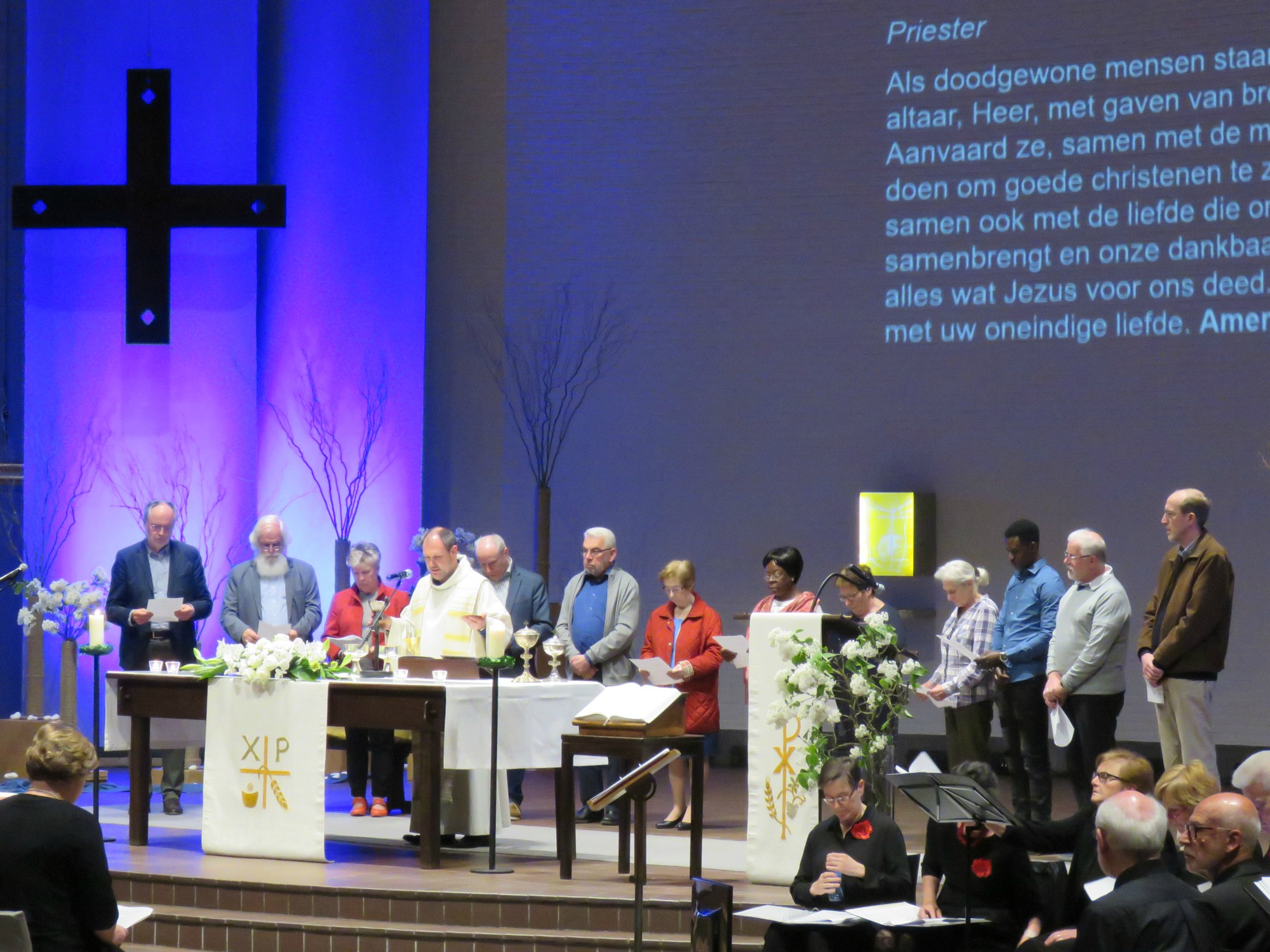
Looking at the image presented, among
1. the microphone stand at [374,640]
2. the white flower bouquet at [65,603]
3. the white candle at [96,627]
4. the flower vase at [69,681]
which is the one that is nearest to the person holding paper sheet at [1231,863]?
the microphone stand at [374,640]

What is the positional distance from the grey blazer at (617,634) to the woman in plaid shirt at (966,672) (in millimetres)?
1396

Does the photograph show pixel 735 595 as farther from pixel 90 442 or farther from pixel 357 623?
pixel 90 442

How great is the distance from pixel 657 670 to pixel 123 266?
4.94m

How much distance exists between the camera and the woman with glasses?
463cm

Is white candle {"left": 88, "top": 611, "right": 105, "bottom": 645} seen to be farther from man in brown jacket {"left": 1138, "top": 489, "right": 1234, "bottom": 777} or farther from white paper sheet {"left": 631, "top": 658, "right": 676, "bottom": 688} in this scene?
man in brown jacket {"left": 1138, "top": 489, "right": 1234, "bottom": 777}

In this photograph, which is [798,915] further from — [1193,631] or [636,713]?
[1193,631]

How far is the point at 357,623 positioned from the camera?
26.6ft

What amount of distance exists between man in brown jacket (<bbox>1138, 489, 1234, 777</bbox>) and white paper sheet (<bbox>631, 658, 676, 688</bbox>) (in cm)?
194

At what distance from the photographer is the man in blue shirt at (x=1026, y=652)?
665 cm

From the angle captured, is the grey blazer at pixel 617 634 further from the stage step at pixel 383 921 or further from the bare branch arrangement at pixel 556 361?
the bare branch arrangement at pixel 556 361

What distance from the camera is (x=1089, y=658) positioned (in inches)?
249

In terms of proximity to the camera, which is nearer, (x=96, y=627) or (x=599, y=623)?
(x=96, y=627)

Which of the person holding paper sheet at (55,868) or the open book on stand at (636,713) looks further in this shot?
the open book on stand at (636,713)

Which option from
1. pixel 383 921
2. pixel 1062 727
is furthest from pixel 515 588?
pixel 1062 727
